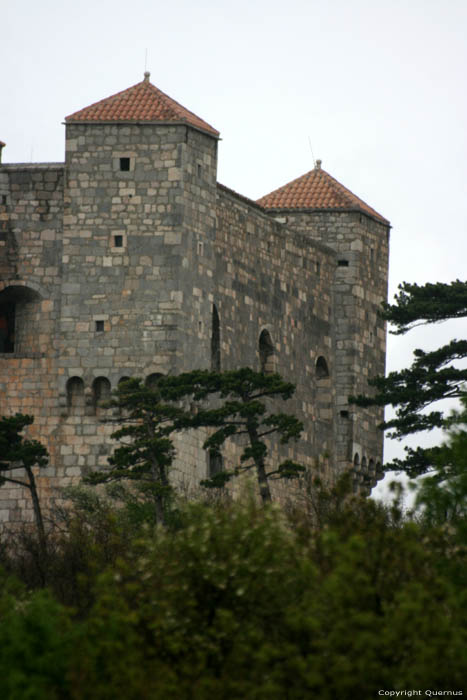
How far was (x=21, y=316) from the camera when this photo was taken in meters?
55.5

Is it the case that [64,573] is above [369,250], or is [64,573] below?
below

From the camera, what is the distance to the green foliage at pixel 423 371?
187 ft

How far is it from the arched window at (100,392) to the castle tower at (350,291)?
11165mm

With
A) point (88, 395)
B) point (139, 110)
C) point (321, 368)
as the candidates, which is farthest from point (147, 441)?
point (321, 368)

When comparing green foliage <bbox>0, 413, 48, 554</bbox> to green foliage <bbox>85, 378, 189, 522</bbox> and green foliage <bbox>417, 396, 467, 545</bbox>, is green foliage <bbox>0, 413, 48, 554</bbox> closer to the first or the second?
green foliage <bbox>85, 378, 189, 522</bbox>

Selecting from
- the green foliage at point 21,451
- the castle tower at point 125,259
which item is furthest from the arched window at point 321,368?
the green foliage at point 21,451

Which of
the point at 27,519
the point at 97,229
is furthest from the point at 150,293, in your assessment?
the point at 27,519

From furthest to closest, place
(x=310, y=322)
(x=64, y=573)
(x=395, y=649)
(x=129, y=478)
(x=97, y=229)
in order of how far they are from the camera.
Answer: (x=310, y=322) < (x=97, y=229) < (x=129, y=478) < (x=64, y=573) < (x=395, y=649)

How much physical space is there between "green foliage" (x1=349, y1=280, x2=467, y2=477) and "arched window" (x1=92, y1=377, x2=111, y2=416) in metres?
7.31

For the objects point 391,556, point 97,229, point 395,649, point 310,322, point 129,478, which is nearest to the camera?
point 395,649

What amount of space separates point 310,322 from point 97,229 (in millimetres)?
10560

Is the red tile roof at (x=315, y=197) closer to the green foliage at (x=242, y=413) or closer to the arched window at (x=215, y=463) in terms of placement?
the arched window at (x=215, y=463)

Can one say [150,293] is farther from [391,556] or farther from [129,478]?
[391,556]

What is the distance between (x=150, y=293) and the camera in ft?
177
